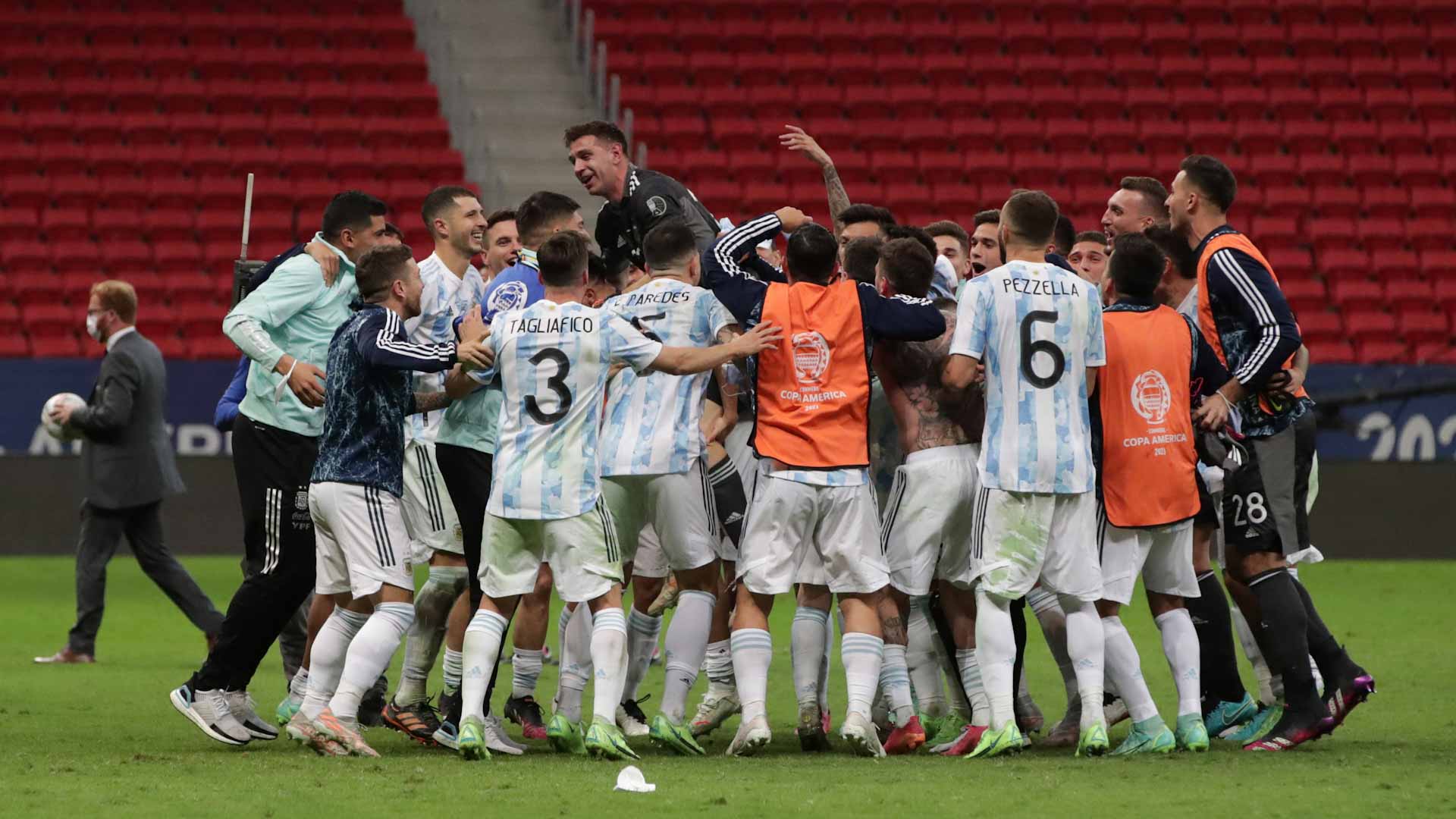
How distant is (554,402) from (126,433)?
4.88 meters

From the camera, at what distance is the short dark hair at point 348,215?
7453 mm

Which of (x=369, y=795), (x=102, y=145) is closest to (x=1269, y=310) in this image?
(x=369, y=795)

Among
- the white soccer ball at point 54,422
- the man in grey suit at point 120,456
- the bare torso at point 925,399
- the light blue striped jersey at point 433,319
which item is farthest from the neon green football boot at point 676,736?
the white soccer ball at point 54,422

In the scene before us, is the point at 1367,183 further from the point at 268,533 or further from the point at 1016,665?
the point at 268,533

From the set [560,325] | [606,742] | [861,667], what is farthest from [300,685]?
[861,667]

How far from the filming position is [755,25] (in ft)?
71.5

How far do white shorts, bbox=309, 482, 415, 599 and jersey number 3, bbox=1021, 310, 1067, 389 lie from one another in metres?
2.45

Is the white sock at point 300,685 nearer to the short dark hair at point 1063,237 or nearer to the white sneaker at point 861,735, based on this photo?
the white sneaker at point 861,735

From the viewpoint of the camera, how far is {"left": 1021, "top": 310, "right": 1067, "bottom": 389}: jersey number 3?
6.53m

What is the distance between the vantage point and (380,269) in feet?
22.2

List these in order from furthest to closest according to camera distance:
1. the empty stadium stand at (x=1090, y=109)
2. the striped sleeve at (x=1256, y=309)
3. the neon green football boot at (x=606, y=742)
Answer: the empty stadium stand at (x=1090, y=109) < the striped sleeve at (x=1256, y=309) < the neon green football boot at (x=606, y=742)

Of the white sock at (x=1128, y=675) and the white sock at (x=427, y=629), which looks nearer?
the white sock at (x=1128, y=675)

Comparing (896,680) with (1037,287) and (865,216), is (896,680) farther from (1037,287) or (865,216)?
(865,216)

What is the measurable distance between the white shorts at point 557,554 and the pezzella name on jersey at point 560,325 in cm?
66
